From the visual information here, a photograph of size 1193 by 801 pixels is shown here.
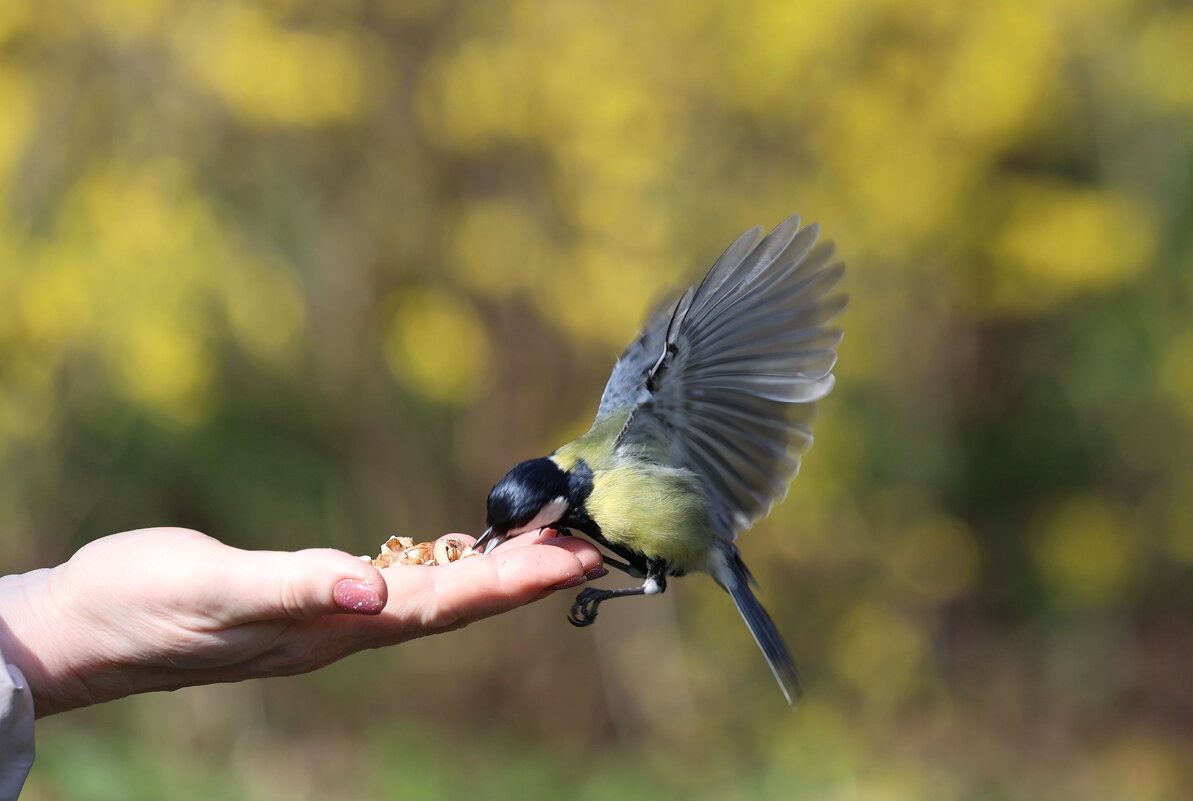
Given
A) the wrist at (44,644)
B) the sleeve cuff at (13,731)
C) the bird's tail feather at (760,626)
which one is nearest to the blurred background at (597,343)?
the bird's tail feather at (760,626)

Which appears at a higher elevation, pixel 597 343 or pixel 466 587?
pixel 597 343

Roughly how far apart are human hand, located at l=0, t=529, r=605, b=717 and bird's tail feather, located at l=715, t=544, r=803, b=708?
0.66m

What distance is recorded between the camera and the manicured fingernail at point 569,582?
70.4 inches

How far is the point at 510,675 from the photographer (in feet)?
14.3

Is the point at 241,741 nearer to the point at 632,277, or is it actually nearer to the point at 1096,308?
the point at 632,277

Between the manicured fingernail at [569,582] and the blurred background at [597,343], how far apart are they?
77.5 inches

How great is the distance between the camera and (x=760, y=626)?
242cm

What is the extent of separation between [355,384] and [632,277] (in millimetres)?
1220

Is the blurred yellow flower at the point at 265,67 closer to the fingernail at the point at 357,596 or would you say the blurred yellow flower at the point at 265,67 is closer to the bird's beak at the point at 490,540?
the bird's beak at the point at 490,540

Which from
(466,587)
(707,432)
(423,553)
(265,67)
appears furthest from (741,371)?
(265,67)

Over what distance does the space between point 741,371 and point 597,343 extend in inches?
67.6

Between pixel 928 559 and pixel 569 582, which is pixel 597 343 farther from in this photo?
pixel 569 582

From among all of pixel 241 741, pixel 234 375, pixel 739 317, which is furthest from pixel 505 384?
pixel 739 317

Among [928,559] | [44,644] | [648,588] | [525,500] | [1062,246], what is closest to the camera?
[44,644]
